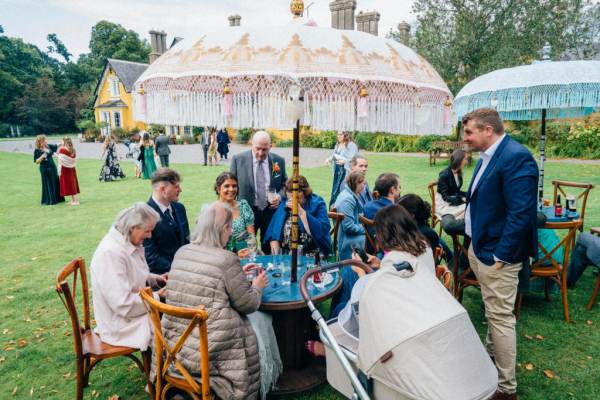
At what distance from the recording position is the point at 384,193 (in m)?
4.23

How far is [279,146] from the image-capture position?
29719 mm

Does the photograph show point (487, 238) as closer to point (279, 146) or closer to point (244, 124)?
point (244, 124)

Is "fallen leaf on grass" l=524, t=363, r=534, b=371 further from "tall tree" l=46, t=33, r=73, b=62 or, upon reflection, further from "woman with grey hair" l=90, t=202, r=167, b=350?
"tall tree" l=46, t=33, r=73, b=62

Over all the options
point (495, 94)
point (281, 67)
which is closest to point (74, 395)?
point (281, 67)

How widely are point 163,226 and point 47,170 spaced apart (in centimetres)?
840

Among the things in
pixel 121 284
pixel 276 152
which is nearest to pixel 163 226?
pixel 121 284

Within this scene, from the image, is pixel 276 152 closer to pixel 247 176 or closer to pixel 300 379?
pixel 247 176

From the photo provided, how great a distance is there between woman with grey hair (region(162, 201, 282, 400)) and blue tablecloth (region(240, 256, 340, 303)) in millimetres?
383

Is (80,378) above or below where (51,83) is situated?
below

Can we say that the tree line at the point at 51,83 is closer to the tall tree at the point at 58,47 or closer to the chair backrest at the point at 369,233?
the tall tree at the point at 58,47

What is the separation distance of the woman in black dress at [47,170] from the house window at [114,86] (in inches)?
1340

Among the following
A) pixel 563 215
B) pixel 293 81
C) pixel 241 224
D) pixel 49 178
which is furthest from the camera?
pixel 49 178

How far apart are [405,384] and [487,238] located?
149 cm

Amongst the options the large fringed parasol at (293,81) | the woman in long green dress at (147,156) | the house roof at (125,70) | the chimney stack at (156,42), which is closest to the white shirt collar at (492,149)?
the large fringed parasol at (293,81)
